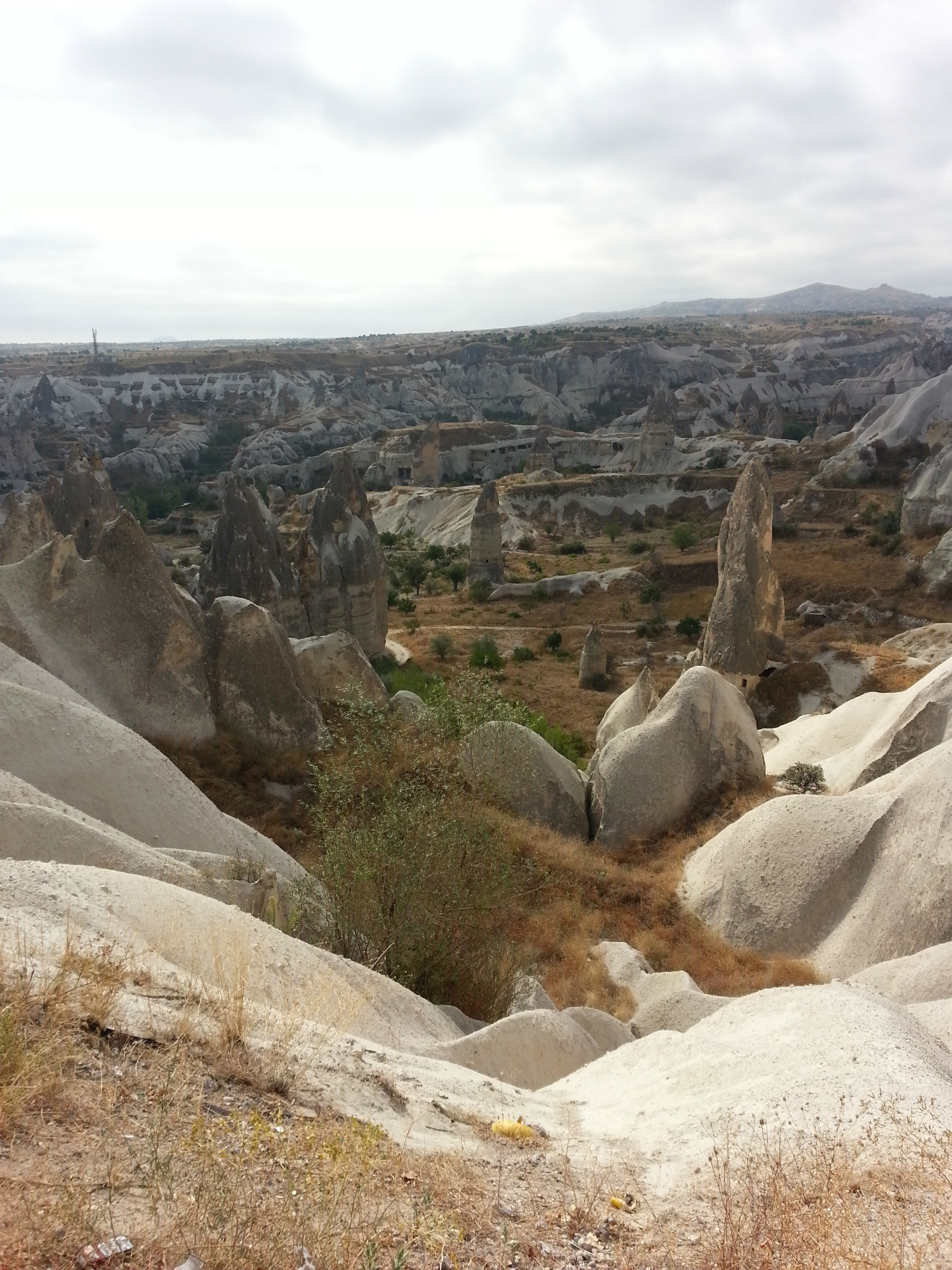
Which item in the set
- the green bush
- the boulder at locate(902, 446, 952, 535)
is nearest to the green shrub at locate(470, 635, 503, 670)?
the green bush

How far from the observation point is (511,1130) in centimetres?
418

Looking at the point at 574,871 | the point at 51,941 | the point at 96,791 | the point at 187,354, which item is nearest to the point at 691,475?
the point at 574,871

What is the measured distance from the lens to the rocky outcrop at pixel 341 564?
2195cm

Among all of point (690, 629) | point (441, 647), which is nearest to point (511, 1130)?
point (441, 647)

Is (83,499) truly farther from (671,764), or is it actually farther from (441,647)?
(671,764)

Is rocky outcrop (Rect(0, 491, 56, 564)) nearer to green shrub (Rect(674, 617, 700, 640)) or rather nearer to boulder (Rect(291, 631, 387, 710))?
boulder (Rect(291, 631, 387, 710))

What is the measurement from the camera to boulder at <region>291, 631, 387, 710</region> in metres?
14.7

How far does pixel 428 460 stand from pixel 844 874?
51.0 m

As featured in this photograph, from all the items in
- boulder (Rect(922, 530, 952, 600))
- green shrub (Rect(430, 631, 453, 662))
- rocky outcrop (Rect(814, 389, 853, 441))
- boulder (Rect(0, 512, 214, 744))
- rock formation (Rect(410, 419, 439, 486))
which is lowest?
green shrub (Rect(430, 631, 453, 662))

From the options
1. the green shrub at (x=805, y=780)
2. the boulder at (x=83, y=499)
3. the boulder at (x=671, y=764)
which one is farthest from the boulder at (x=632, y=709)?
the boulder at (x=83, y=499)

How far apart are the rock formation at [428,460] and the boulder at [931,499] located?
30.0 meters

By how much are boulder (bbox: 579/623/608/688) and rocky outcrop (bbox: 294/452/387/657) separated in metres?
5.48

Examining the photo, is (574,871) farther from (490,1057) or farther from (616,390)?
(616,390)

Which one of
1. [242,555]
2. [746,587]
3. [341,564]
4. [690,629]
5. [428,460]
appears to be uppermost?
[428,460]
